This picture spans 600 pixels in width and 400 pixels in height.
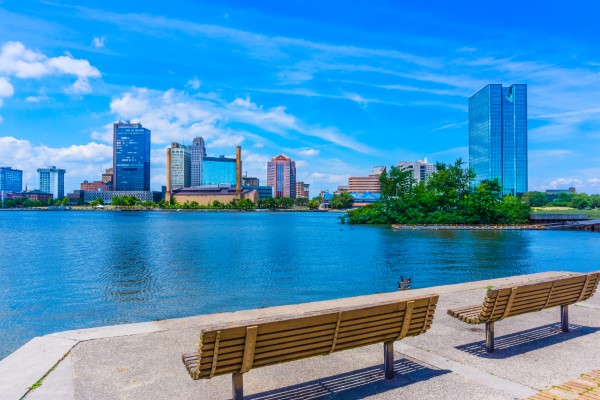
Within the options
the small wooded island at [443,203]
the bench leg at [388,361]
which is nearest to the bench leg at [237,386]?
the bench leg at [388,361]

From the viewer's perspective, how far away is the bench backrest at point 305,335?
5.28 meters

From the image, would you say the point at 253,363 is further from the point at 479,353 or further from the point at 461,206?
the point at 461,206

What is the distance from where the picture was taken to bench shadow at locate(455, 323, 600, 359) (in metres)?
8.23

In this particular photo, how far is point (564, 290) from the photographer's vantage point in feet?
29.9

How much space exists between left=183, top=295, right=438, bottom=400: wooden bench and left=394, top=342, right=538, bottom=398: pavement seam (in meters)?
1.03

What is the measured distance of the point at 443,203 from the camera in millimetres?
115375

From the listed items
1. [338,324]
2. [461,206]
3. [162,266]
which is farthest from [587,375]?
[461,206]

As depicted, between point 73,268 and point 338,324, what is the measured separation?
35.7 m

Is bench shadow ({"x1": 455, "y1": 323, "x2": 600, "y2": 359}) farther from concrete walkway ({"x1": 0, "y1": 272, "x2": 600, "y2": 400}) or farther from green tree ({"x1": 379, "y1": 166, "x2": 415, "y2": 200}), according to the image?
green tree ({"x1": 379, "y1": 166, "x2": 415, "y2": 200})

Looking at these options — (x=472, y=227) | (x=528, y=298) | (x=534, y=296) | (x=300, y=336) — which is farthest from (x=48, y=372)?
(x=472, y=227)

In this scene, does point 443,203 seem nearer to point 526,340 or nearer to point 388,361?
point 526,340

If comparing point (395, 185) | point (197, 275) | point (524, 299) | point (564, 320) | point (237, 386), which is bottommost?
point (197, 275)

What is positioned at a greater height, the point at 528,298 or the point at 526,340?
the point at 528,298

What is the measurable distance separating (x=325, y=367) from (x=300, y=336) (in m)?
2.09
